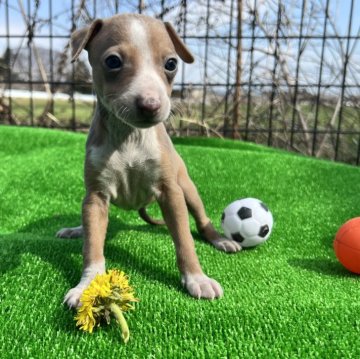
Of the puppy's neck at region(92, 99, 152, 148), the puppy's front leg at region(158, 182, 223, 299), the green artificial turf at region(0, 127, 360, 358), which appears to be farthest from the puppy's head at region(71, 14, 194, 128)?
the green artificial turf at region(0, 127, 360, 358)

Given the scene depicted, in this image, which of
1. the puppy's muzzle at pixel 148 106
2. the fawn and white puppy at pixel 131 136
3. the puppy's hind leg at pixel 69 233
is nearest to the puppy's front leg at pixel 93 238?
the fawn and white puppy at pixel 131 136

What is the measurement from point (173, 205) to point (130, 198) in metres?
0.24

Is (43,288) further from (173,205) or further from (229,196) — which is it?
(229,196)

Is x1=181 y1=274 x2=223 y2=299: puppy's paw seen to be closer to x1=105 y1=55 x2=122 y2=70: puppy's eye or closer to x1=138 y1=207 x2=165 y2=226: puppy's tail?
x1=105 y1=55 x2=122 y2=70: puppy's eye

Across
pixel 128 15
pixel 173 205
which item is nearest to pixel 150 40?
pixel 128 15

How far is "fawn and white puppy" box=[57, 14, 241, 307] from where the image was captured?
165 cm

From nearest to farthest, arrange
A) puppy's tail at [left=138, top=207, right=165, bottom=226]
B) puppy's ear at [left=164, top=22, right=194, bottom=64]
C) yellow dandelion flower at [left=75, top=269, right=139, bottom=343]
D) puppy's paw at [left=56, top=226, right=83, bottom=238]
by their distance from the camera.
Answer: yellow dandelion flower at [left=75, top=269, right=139, bottom=343] → puppy's ear at [left=164, top=22, right=194, bottom=64] → puppy's paw at [left=56, top=226, right=83, bottom=238] → puppy's tail at [left=138, top=207, right=165, bottom=226]

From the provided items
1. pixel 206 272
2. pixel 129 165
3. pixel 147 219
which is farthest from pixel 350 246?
pixel 147 219

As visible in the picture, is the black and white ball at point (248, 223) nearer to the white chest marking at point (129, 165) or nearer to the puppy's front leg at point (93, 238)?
the white chest marking at point (129, 165)

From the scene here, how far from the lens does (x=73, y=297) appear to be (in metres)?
1.60

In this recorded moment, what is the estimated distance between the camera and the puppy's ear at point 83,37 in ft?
5.98

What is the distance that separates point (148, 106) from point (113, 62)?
263mm

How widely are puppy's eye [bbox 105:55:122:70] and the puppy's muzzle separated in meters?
0.20

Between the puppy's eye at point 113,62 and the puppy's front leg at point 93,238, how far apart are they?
1.83 feet
